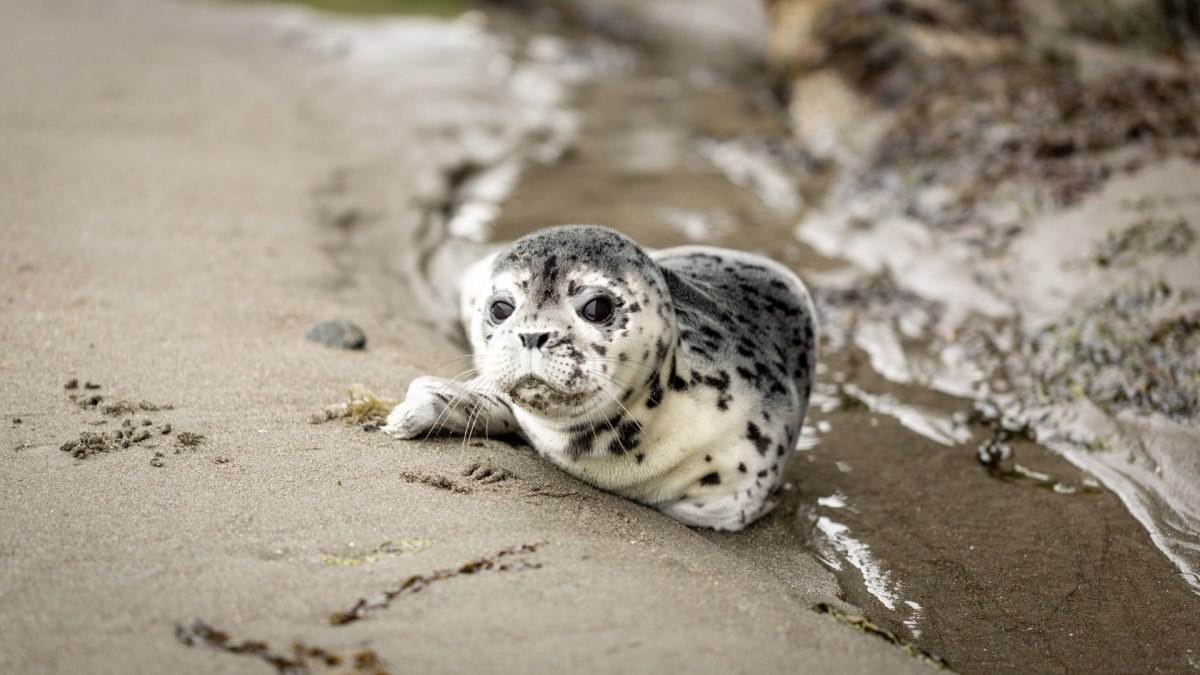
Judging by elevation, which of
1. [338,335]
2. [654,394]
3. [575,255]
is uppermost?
[575,255]

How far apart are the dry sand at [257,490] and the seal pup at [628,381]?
4.8 inches

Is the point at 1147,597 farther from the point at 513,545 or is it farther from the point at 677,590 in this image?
the point at 513,545

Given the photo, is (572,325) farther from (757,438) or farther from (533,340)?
(757,438)

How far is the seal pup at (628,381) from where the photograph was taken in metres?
3.39

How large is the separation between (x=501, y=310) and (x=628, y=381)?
47 cm

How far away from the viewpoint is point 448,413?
12.7ft

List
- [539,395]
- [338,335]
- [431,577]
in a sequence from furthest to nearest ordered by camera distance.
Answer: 1. [338,335]
2. [539,395]
3. [431,577]

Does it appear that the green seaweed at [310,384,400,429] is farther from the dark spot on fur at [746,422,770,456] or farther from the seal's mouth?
the dark spot on fur at [746,422,770,456]

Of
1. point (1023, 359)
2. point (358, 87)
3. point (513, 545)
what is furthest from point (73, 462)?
point (358, 87)

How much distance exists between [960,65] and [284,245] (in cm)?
541

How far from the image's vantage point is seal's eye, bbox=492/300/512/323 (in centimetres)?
353

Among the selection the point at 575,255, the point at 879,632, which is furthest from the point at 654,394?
the point at 879,632

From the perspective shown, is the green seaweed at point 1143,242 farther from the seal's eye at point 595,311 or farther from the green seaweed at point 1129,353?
the seal's eye at point 595,311

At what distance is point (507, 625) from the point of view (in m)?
2.72
